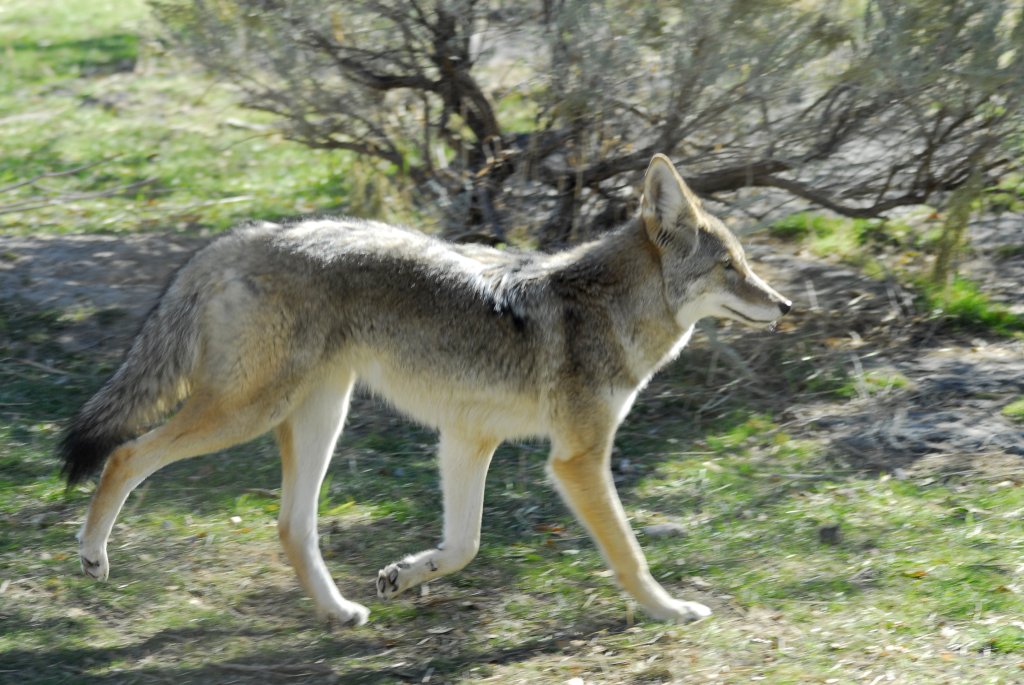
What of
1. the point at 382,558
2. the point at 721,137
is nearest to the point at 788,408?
the point at 721,137

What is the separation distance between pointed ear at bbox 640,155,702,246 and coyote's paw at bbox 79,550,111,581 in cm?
279

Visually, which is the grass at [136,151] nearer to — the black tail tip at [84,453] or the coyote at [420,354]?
the coyote at [420,354]

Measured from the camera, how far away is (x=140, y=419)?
5211mm

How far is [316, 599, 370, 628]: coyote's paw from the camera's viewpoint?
5.34 metres

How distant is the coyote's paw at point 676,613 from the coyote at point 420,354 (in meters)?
0.01

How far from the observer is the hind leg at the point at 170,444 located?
5020 mm

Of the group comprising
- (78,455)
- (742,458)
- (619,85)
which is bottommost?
(742,458)

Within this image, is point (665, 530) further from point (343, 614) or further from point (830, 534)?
point (343, 614)

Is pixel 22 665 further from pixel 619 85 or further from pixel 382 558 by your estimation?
pixel 619 85

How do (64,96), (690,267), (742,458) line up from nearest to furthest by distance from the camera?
(690,267), (742,458), (64,96)

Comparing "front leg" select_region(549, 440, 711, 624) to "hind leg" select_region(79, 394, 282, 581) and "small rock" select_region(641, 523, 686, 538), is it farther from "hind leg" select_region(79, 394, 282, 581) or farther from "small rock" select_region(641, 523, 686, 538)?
"hind leg" select_region(79, 394, 282, 581)

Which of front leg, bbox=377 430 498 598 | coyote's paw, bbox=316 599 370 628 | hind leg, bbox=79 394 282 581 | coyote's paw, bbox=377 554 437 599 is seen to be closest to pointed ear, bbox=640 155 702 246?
front leg, bbox=377 430 498 598

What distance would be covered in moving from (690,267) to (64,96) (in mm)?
9896

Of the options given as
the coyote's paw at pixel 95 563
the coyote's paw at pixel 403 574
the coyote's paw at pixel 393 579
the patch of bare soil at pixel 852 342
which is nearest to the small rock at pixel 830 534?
the patch of bare soil at pixel 852 342
